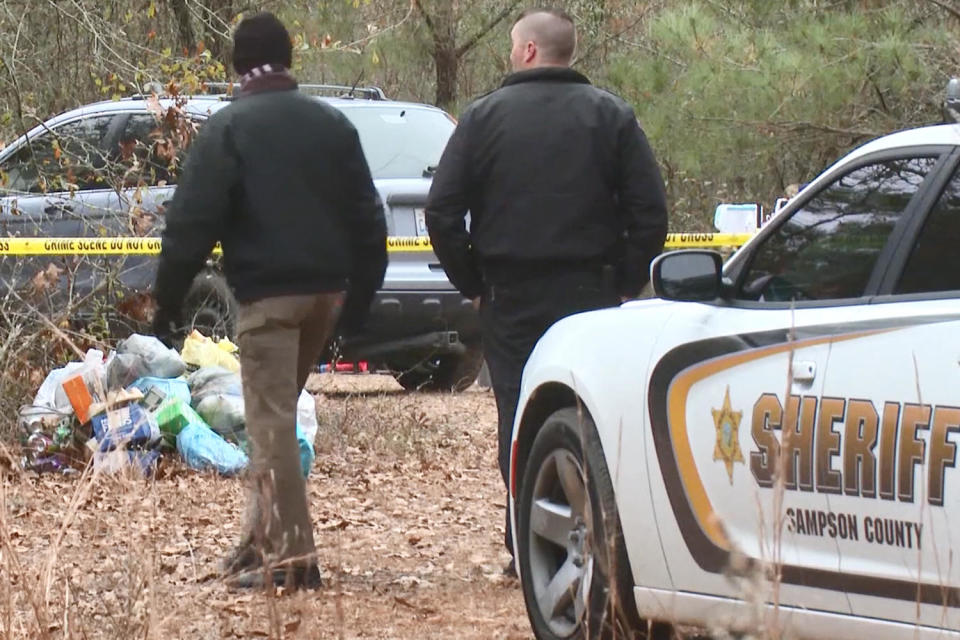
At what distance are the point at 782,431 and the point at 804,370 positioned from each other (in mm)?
491

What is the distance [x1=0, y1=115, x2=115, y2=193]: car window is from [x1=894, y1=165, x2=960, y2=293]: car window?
7474mm

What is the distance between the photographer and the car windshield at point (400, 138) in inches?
454

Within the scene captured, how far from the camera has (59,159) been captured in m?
11.1

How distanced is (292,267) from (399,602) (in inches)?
48.0

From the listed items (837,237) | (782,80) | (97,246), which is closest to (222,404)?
(97,246)

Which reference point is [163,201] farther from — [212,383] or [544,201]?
[544,201]

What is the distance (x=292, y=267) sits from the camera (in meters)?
6.38

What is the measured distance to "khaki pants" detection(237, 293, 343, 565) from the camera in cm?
644

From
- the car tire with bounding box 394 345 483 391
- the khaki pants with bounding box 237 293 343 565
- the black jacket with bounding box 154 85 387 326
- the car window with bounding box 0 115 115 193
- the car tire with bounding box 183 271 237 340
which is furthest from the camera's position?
the car tire with bounding box 394 345 483 391

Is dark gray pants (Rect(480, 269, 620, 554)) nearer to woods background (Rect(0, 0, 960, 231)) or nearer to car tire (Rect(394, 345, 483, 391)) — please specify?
woods background (Rect(0, 0, 960, 231))

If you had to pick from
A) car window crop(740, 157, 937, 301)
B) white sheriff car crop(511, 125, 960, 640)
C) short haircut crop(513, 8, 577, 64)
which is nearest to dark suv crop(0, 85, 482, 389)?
short haircut crop(513, 8, 577, 64)

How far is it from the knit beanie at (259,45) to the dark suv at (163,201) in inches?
154

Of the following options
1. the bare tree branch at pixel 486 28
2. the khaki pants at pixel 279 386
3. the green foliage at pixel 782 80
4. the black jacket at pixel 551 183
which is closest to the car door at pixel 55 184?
the khaki pants at pixel 279 386

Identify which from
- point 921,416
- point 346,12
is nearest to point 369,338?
point 921,416
